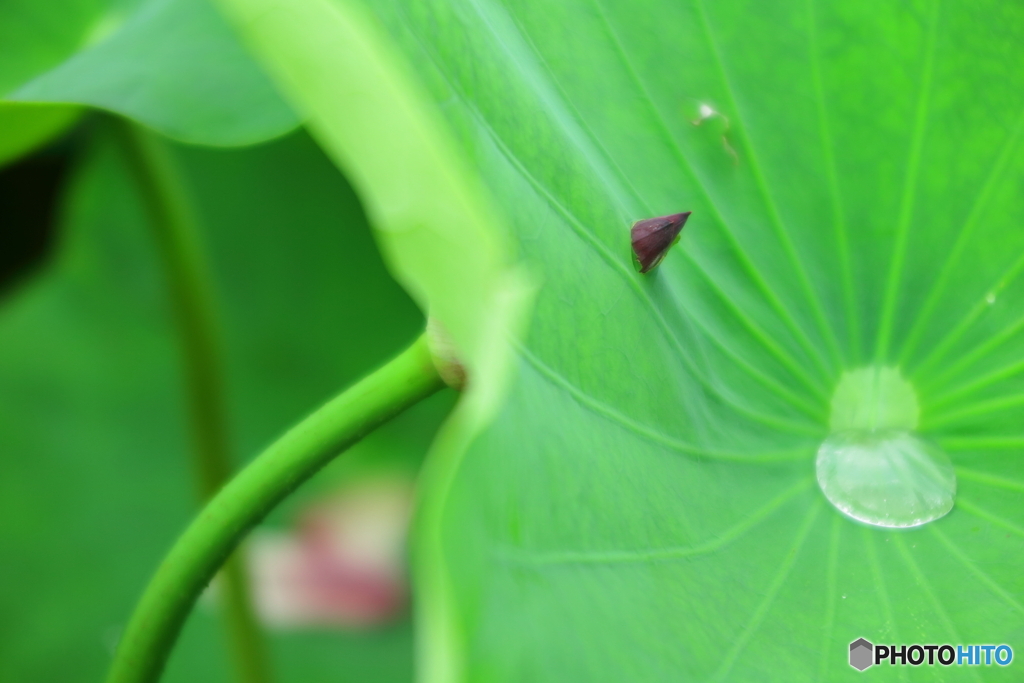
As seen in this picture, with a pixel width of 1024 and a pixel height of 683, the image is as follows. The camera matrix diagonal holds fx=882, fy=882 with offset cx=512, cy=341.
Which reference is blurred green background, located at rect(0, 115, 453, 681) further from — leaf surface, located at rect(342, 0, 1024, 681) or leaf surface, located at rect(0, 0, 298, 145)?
leaf surface, located at rect(342, 0, 1024, 681)

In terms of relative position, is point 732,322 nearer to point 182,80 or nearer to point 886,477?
point 886,477

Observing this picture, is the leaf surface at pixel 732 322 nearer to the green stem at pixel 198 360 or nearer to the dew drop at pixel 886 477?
the dew drop at pixel 886 477

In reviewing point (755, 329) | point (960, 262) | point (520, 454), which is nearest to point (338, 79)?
point (520, 454)

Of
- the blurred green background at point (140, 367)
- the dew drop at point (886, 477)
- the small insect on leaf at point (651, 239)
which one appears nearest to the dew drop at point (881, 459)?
the dew drop at point (886, 477)

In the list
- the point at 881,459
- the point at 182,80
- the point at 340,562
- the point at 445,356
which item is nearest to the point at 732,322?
the point at 881,459

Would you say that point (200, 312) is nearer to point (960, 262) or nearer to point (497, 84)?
point (497, 84)

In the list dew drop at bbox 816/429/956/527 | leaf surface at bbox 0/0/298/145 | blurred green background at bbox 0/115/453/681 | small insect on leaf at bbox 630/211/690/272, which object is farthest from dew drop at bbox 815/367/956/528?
blurred green background at bbox 0/115/453/681
